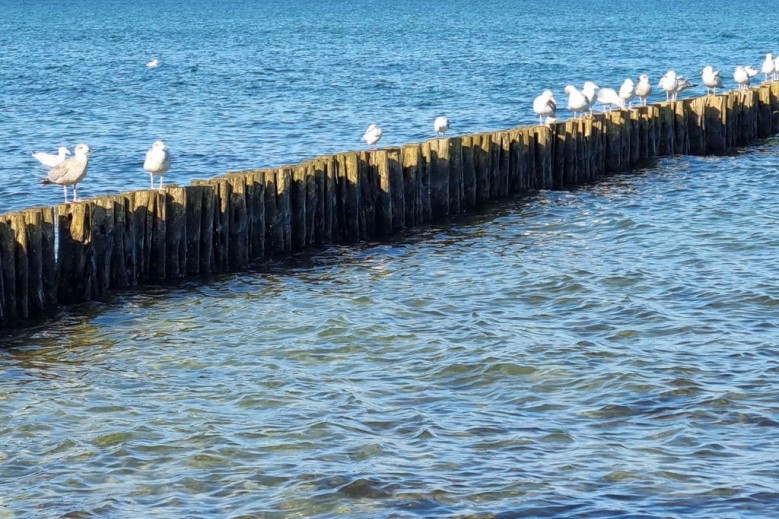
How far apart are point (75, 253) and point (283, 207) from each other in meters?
3.42

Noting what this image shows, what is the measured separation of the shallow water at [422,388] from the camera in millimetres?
9422

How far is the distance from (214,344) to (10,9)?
6131 inches

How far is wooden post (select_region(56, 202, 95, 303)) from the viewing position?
48.5 ft

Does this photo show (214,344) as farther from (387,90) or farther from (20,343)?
(387,90)

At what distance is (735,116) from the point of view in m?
27.6

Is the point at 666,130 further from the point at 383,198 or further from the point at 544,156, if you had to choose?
the point at 383,198

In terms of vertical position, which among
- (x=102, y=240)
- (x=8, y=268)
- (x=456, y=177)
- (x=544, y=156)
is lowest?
(x=8, y=268)

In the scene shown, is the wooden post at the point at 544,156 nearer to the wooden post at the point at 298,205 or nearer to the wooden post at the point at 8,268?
the wooden post at the point at 298,205

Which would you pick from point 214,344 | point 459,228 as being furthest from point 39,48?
point 214,344

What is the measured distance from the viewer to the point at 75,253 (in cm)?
1488

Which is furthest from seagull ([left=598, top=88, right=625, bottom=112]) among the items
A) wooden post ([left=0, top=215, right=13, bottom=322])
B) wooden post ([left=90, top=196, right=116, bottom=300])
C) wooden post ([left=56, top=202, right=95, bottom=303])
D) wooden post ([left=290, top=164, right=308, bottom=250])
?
wooden post ([left=0, top=215, right=13, bottom=322])

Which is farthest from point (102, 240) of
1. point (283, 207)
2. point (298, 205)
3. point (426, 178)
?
point (426, 178)

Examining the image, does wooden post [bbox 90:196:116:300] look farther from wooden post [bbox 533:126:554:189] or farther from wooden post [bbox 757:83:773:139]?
wooden post [bbox 757:83:773:139]

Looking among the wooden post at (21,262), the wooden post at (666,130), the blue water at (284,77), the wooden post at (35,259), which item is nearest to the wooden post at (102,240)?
the wooden post at (35,259)
